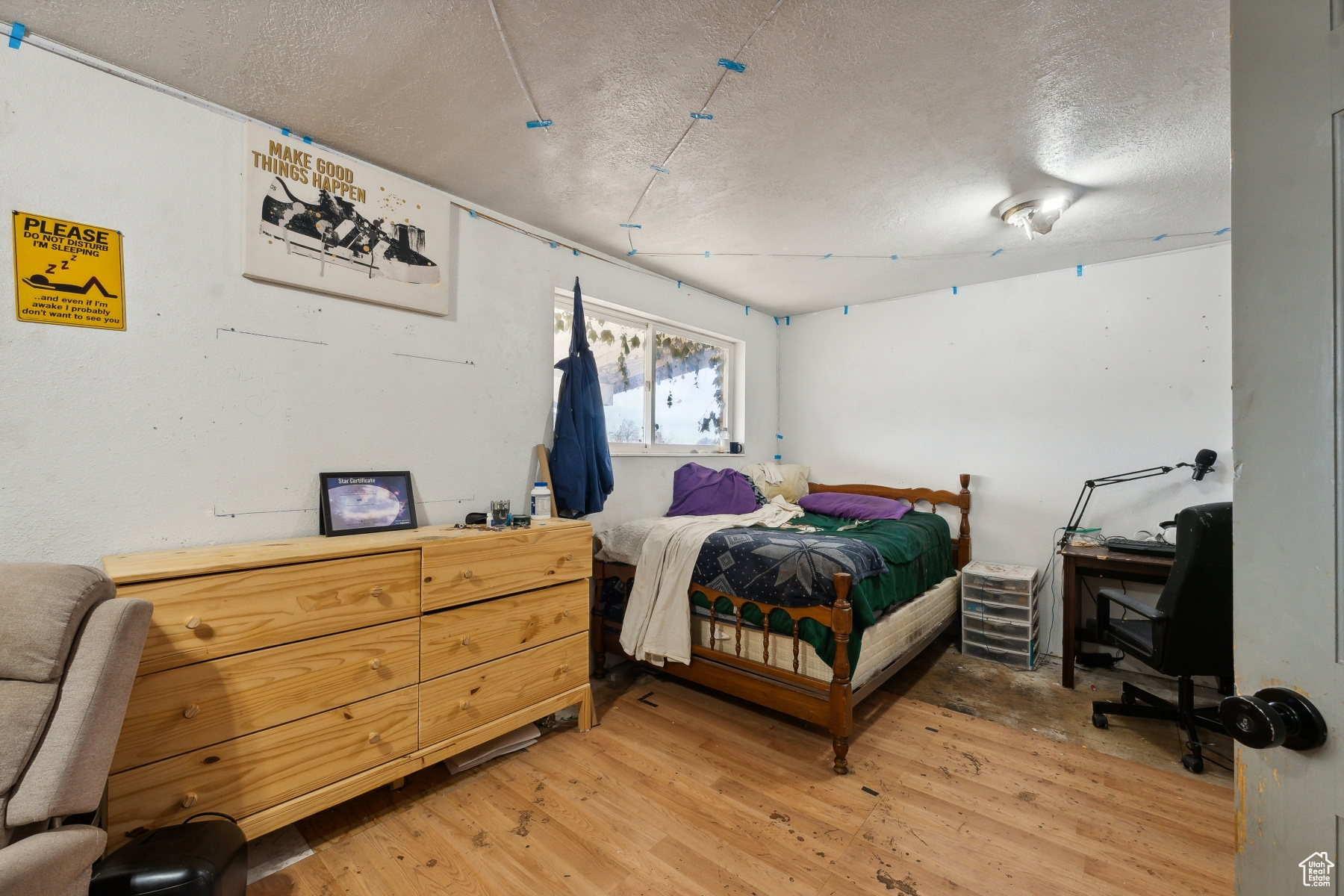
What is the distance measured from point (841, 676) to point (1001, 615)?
5.83 feet

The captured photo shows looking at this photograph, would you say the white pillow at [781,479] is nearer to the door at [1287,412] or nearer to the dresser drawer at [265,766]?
the dresser drawer at [265,766]

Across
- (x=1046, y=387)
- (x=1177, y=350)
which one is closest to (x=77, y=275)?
(x=1046, y=387)

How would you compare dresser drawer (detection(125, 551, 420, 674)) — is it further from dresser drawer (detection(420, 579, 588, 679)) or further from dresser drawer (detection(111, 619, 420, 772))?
dresser drawer (detection(420, 579, 588, 679))

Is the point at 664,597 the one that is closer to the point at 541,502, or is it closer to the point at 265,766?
the point at 541,502

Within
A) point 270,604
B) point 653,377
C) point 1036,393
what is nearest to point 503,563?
point 270,604

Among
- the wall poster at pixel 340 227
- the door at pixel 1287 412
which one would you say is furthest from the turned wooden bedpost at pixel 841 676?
the wall poster at pixel 340 227

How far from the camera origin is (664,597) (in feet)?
8.66

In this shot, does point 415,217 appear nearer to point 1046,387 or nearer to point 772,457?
point 772,457

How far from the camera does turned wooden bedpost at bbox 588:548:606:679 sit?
2.97 metres

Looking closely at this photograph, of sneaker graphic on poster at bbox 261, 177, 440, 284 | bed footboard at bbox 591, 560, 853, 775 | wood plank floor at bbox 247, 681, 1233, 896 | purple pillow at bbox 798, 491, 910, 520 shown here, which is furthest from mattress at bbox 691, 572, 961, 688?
sneaker graphic on poster at bbox 261, 177, 440, 284

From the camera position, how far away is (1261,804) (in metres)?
0.64

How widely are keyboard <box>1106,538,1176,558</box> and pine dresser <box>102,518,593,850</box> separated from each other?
2944 mm

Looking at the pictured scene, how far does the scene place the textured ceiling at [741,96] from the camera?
1.45 metres

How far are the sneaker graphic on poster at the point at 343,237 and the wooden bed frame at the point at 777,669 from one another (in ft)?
5.53
